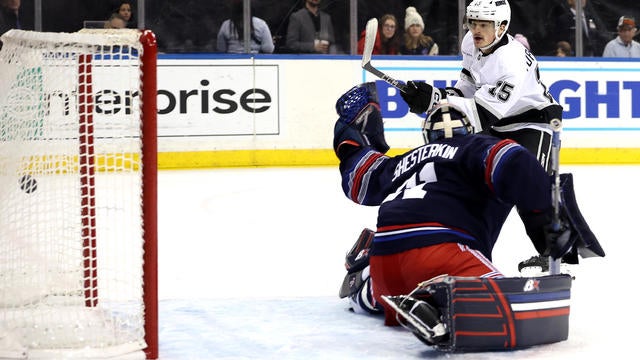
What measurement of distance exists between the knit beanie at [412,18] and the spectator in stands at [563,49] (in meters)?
1.11

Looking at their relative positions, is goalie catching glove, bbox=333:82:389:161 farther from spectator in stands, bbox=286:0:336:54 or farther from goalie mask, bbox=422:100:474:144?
spectator in stands, bbox=286:0:336:54

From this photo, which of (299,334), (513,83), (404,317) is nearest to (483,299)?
(404,317)

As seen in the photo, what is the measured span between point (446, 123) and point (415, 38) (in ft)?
19.9

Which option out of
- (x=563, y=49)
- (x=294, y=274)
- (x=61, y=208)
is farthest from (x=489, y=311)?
(x=563, y=49)

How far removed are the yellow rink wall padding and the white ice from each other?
0.81 m

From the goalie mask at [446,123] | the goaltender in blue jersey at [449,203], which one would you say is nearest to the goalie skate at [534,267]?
the goaltender in blue jersey at [449,203]

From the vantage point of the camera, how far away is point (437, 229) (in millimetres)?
3051

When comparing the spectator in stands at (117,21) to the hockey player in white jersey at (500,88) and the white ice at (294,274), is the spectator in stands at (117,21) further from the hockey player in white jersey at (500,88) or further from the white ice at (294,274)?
the hockey player in white jersey at (500,88)

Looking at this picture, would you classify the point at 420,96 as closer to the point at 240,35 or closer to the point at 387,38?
the point at 240,35

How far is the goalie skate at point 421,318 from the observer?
→ 112 inches

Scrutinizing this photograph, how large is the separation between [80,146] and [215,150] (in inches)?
215

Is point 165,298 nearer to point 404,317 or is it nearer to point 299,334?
point 299,334

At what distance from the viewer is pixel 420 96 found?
4387 mm

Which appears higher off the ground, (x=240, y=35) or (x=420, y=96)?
(x=240, y=35)
